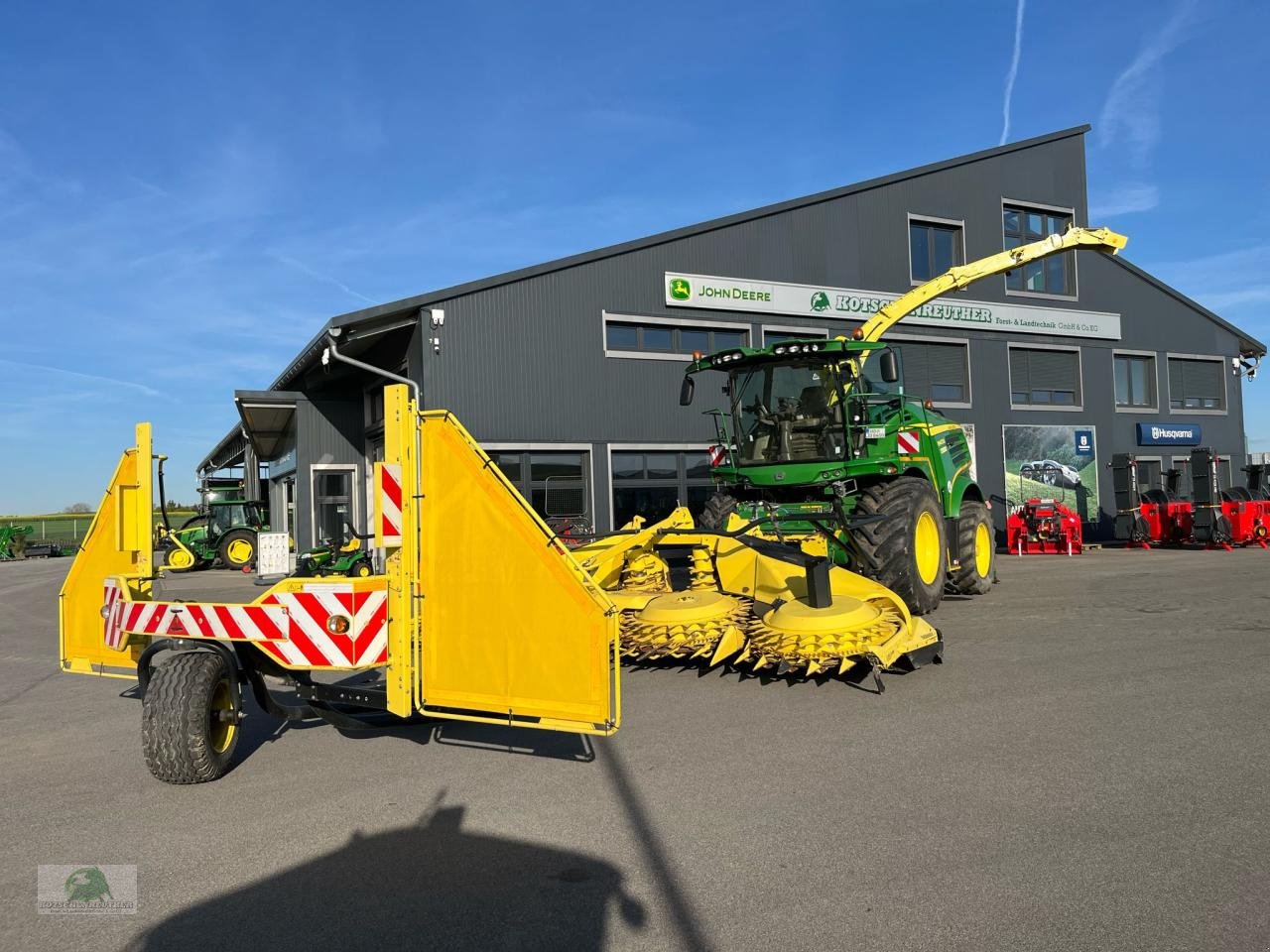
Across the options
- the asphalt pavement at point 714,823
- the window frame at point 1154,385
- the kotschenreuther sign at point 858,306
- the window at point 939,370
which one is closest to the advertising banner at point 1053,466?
the window frame at point 1154,385

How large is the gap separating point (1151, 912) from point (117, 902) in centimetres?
370

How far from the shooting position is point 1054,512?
739 inches

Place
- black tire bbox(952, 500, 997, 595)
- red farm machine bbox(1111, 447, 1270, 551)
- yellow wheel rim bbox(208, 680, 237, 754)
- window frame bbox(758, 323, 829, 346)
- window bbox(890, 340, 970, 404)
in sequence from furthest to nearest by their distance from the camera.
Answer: window bbox(890, 340, 970, 404) < window frame bbox(758, 323, 829, 346) < red farm machine bbox(1111, 447, 1270, 551) < black tire bbox(952, 500, 997, 595) < yellow wheel rim bbox(208, 680, 237, 754)

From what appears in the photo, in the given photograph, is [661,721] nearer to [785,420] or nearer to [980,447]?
[785,420]

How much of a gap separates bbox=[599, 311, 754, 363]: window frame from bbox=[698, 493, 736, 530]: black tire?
24.5ft

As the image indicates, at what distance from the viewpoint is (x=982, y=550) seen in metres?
12.2

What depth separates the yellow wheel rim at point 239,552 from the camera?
73.0 feet

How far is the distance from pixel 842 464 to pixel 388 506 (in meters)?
6.61

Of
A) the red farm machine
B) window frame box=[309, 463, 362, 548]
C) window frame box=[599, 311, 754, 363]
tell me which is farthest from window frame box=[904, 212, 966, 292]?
window frame box=[309, 463, 362, 548]

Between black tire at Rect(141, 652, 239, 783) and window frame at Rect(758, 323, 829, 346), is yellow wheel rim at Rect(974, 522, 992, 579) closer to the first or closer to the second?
window frame at Rect(758, 323, 829, 346)

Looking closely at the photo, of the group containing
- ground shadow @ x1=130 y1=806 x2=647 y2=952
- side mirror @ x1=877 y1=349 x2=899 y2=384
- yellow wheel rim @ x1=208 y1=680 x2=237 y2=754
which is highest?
side mirror @ x1=877 y1=349 x2=899 y2=384

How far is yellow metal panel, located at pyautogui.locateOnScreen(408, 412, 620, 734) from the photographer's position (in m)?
3.89

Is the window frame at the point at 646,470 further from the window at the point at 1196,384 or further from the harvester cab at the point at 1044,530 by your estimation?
the window at the point at 1196,384

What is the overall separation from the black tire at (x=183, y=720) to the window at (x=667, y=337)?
13.6 m
